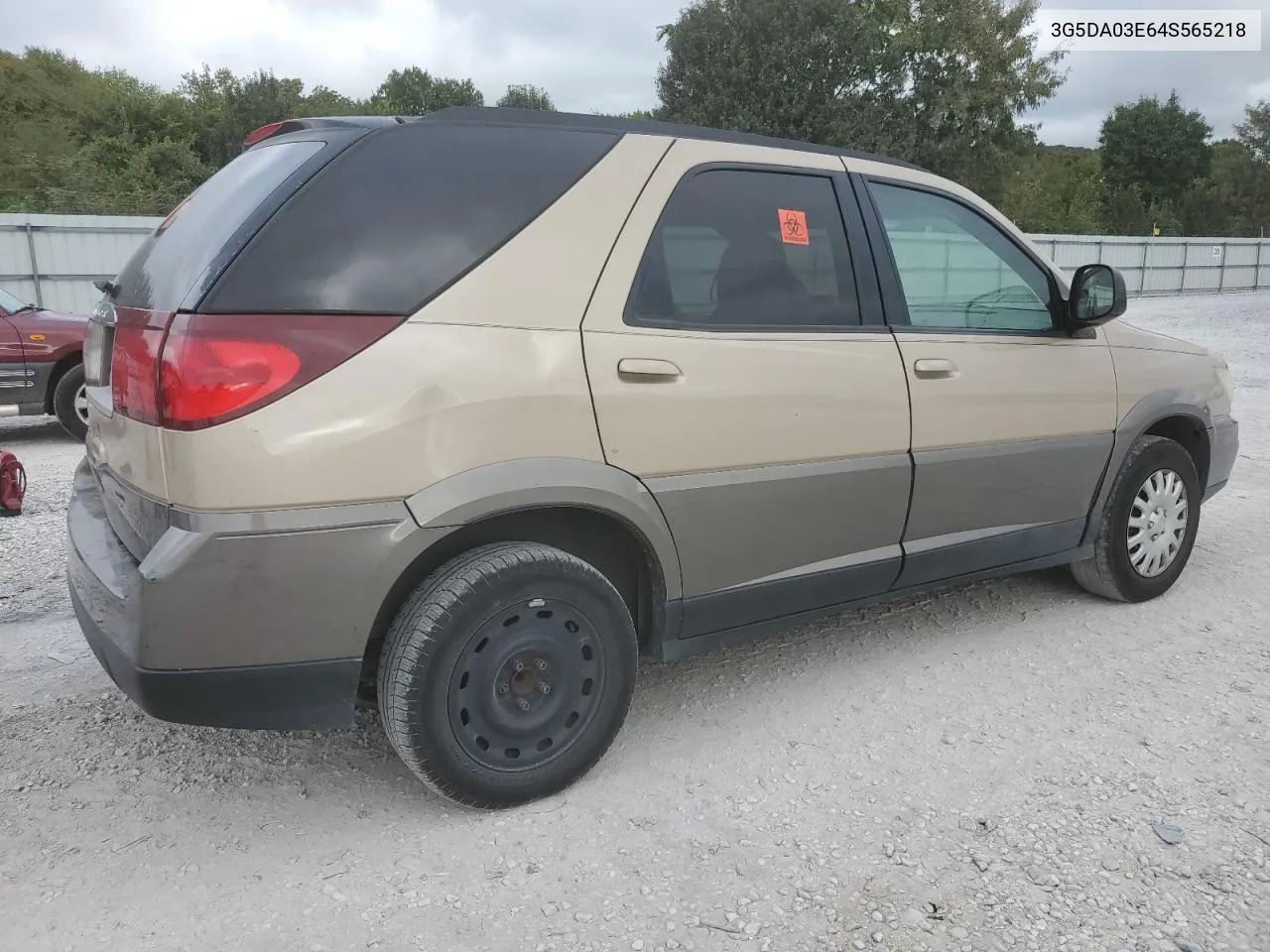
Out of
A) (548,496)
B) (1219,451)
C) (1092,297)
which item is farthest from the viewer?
(1219,451)

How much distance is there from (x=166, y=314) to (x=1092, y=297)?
321cm

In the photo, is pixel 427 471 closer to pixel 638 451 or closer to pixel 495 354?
pixel 495 354

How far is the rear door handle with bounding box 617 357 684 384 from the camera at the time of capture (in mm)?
2588

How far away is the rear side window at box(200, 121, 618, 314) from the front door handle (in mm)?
1336

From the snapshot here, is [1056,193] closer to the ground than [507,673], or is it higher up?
higher up

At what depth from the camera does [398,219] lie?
236 centimetres

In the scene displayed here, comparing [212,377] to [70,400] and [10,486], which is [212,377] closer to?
[10,486]

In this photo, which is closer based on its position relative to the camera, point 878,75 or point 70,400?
point 70,400

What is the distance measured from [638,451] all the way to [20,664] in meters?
2.53

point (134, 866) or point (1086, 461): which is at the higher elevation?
point (1086, 461)

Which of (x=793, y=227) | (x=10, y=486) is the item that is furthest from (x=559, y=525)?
(x=10, y=486)

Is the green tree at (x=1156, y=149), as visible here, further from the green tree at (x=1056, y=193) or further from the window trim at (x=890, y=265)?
the window trim at (x=890, y=265)

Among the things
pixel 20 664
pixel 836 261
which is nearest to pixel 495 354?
pixel 836 261

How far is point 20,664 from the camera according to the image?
350cm
